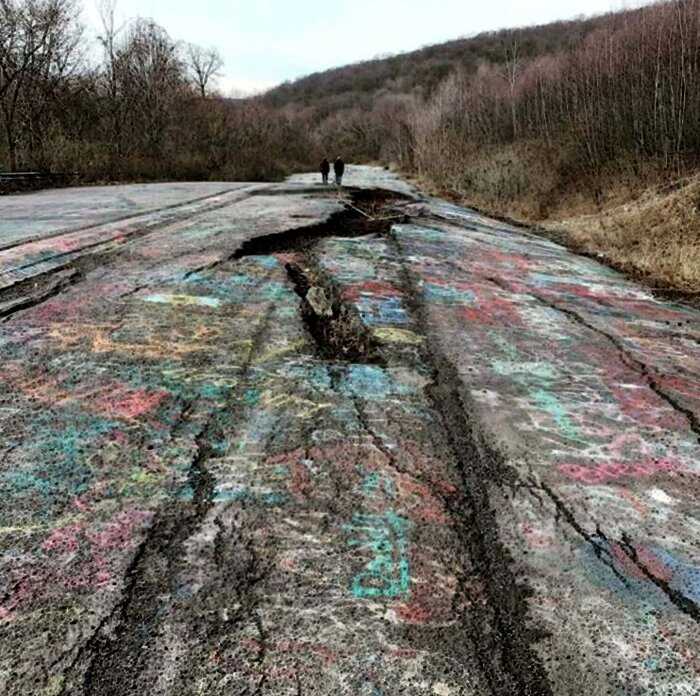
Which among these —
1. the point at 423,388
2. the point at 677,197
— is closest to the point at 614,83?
the point at 677,197

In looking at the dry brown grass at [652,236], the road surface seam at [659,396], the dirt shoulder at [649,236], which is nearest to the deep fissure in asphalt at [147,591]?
the road surface seam at [659,396]

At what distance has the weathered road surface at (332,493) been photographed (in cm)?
201

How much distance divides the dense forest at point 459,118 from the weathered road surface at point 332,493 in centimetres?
1252

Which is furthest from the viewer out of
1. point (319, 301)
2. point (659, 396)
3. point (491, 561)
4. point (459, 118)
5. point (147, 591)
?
point (459, 118)

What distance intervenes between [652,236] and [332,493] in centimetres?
995

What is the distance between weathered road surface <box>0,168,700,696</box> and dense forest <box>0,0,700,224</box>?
12.5 metres

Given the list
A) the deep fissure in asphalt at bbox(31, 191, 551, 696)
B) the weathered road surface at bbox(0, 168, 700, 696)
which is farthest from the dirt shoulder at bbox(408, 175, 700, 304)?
the deep fissure in asphalt at bbox(31, 191, 551, 696)

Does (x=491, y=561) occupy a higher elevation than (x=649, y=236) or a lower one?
higher

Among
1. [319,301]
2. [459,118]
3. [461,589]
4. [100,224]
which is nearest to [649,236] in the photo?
[319,301]

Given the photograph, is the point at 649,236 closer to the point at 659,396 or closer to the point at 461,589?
the point at 659,396

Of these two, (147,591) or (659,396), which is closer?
(147,591)

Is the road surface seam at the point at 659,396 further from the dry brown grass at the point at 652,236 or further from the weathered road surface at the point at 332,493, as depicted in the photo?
the dry brown grass at the point at 652,236

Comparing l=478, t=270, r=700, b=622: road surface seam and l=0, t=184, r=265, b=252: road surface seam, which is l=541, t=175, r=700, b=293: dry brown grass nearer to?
l=478, t=270, r=700, b=622: road surface seam

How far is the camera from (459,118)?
28.1 metres
